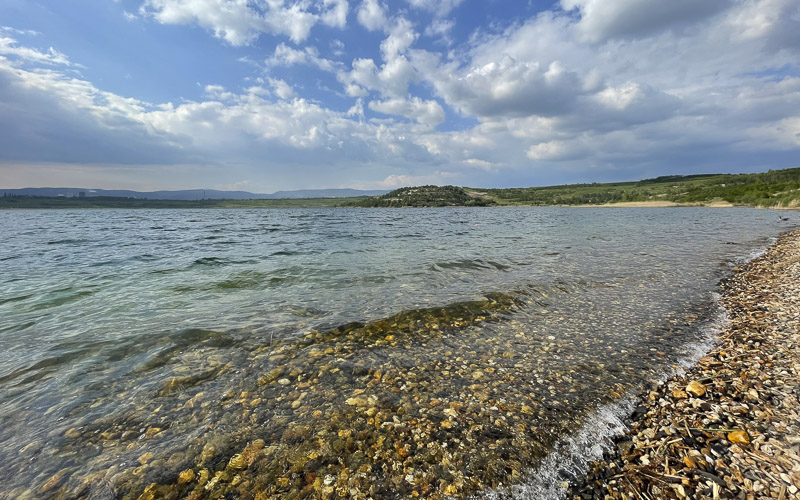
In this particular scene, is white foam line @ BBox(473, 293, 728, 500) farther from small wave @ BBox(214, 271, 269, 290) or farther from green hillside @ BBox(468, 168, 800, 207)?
green hillside @ BBox(468, 168, 800, 207)

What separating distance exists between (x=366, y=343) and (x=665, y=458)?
610 centimetres

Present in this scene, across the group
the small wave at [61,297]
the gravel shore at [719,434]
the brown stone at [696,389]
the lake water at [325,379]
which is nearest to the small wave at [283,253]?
the lake water at [325,379]

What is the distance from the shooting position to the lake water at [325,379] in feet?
14.0

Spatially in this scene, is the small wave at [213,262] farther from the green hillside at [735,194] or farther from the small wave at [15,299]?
the green hillside at [735,194]

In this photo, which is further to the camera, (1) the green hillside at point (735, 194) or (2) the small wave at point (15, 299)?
(1) the green hillside at point (735, 194)

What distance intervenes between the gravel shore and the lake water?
488 millimetres

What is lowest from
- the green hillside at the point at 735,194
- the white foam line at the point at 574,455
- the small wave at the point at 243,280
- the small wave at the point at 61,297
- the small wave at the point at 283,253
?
the small wave at the point at 283,253

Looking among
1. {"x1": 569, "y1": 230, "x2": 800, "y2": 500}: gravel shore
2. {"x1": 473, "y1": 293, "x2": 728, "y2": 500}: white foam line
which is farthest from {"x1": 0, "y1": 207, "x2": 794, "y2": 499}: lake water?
{"x1": 569, "y1": 230, "x2": 800, "y2": 500}: gravel shore

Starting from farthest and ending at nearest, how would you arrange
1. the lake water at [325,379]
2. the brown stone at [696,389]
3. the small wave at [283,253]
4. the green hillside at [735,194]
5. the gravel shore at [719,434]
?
the green hillside at [735,194] → the small wave at [283,253] → the brown stone at [696,389] → the lake water at [325,379] → the gravel shore at [719,434]

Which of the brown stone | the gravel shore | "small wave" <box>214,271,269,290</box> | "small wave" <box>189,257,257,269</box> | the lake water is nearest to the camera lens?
the gravel shore

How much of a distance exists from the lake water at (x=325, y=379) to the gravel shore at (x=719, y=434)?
49 centimetres

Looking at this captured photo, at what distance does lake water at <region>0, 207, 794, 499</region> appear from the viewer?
4.27 metres

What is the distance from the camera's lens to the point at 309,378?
6.70 metres

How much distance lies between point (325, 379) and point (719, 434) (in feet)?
21.0
